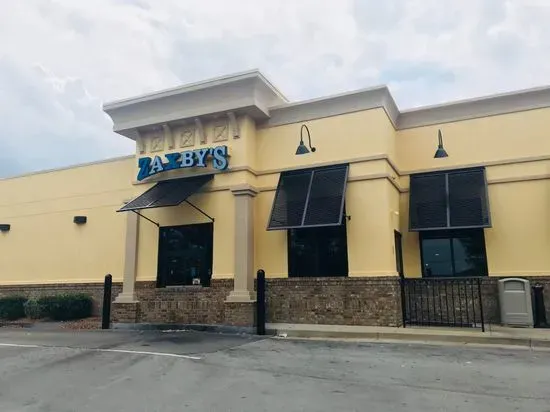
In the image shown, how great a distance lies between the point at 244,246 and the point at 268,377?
650cm

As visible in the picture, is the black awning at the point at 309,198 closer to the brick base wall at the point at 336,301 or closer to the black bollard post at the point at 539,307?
the brick base wall at the point at 336,301

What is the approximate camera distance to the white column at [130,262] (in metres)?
14.4

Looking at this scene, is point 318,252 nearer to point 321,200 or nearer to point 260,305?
point 321,200

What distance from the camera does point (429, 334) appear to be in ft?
34.7

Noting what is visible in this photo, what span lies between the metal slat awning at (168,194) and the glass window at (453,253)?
254 inches

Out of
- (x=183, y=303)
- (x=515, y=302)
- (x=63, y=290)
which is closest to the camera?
(x=515, y=302)

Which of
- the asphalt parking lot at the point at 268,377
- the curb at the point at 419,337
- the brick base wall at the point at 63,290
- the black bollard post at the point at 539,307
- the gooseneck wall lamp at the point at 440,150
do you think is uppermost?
the gooseneck wall lamp at the point at 440,150

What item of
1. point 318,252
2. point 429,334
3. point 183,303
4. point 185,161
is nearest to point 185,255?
point 183,303

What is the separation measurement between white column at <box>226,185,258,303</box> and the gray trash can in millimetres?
6483

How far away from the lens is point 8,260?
18828mm

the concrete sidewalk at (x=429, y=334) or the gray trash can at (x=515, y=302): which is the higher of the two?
the gray trash can at (x=515, y=302)

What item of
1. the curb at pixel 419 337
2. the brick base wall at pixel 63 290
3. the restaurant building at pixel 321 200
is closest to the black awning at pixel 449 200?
the restaurant building at pixel 321 200

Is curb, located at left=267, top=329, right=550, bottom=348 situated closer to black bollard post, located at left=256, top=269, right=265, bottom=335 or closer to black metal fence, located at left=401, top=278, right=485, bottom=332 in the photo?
black bollard post, located at left=256, top=269, right=265, bottom=335

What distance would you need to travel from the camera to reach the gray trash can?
11539 millimetres
